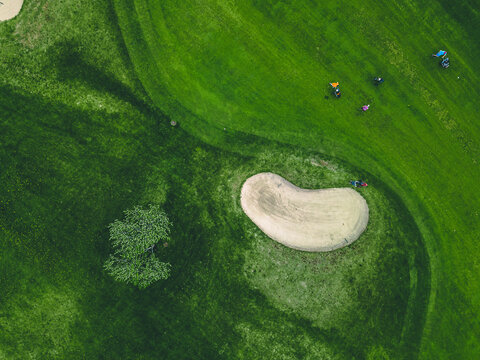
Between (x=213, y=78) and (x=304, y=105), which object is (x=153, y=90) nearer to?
(x=213, y=78)

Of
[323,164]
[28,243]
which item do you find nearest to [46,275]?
[28,243]

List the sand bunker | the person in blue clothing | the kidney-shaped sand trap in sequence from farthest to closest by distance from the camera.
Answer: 1. the person in blue clothing
2. the sand bunker
3. the kidney-shaped sand trap

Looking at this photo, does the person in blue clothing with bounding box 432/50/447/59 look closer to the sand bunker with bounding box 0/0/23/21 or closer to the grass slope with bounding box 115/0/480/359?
the grass slope with bounding box 115/0/480/359

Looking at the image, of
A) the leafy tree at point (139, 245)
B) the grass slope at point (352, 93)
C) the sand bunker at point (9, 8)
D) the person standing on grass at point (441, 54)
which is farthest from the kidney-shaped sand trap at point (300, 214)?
the sand bunker at point (9, 8)

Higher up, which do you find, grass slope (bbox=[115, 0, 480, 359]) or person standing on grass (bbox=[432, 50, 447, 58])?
person standing on grass (bbox=[432, 50, 447, 58])

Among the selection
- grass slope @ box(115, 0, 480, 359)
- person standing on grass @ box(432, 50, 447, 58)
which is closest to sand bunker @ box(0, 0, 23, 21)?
grass slope @ box(115, 0, 480, 359)

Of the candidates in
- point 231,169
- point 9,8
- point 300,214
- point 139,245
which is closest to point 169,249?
point 139,245

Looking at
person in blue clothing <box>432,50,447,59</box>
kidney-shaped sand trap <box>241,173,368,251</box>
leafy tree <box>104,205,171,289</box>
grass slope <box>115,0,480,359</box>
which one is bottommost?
Answer: leafy tree <box>104,205,171,289</box>
